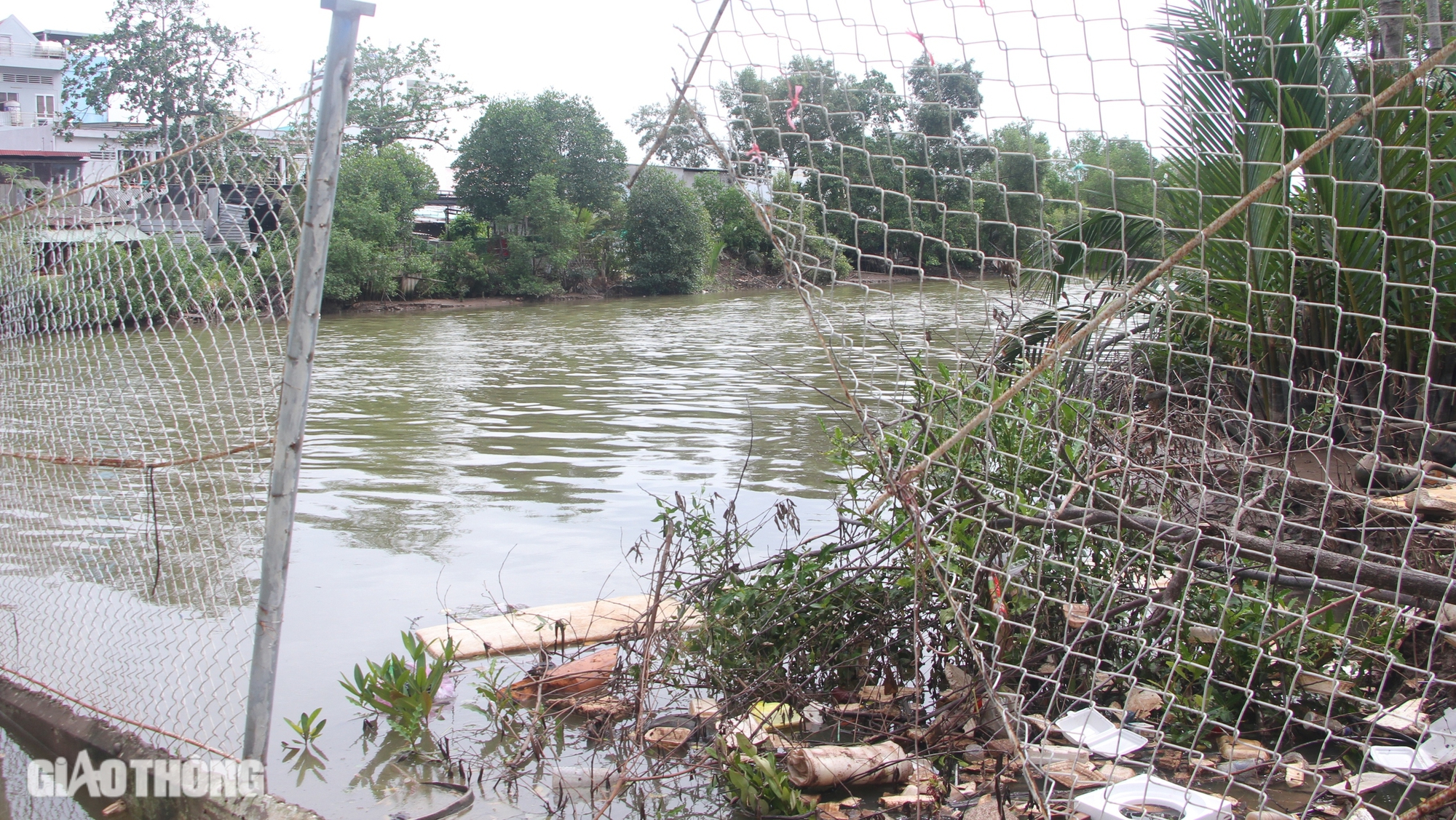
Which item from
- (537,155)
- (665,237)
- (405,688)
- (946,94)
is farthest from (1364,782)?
(537,155)

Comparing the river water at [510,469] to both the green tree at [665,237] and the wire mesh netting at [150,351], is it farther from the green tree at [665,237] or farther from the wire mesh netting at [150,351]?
the green tree at [665,237]

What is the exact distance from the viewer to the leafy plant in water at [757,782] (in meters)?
2.70

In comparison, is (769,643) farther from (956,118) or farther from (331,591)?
(331,591)

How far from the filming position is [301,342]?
2.17 metres

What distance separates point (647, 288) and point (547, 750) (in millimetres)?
29980

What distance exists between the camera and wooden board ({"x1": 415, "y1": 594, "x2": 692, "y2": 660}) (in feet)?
13.3

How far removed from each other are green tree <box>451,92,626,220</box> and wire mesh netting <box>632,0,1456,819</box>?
29.4m

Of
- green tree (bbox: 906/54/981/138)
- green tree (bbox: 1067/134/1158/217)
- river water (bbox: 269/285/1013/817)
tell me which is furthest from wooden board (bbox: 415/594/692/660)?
green tree (bbox: 1067/134/1158/217)

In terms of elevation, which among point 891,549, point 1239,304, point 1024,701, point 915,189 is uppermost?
point 915,189

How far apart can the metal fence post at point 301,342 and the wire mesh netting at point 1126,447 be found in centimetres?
82

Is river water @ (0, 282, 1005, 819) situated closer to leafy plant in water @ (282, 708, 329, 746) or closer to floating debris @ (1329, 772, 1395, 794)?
leafy plant in water @ (282, 708, 329, 746)

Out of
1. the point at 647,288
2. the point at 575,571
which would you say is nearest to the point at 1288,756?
the point at 575,571

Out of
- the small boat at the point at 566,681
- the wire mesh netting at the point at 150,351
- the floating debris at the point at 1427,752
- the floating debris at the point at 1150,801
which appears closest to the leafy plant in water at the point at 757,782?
the floating debris at the point at 1150,801

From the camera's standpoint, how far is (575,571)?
525 centimetres
